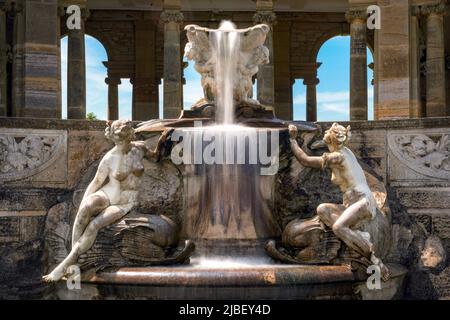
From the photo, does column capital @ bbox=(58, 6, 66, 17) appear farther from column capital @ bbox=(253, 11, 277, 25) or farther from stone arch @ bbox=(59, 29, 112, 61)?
stone arch @ bbox=(59, 29, 112, 61)

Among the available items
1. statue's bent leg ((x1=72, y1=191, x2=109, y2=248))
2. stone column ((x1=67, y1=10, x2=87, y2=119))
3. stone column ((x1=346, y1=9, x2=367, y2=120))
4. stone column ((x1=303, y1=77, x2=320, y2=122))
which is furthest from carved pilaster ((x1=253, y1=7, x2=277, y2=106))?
statue's bent leg ((x1=72, y1=191, x2=109, y2=248))

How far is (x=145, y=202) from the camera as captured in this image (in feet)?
53.6

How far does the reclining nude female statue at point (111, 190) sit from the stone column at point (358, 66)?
1616cm

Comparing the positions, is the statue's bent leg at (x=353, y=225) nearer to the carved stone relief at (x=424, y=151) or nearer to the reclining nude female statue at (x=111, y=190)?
the carved stone relief at (x=424, y=151)

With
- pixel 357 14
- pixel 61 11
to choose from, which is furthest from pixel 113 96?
pixel 357 14

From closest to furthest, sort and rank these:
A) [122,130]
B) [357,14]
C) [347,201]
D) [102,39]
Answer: [347,201] → [122,130] → [357,14] → [102,39]

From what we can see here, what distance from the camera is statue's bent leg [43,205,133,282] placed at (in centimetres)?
1442

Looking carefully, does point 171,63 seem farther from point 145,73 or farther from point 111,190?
point 111,190

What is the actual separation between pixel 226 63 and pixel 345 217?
14.9ft

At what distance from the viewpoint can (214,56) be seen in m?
17.8

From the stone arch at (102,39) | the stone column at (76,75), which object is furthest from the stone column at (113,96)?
the stone column at (76,75)

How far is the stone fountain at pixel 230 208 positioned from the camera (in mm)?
13617
